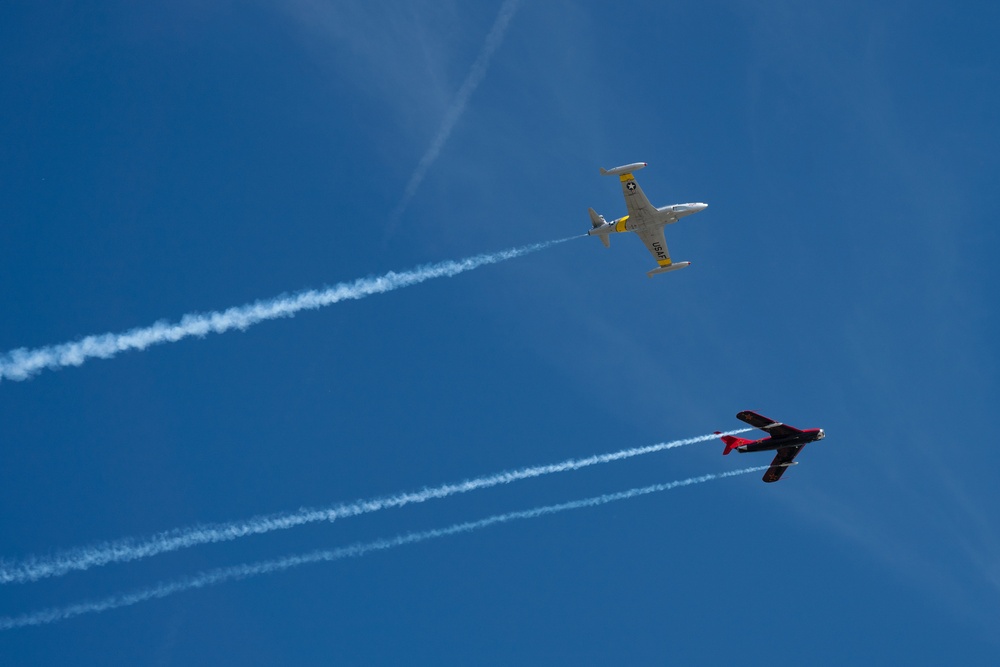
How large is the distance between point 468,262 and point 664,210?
58.3ft

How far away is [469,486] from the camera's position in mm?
72000

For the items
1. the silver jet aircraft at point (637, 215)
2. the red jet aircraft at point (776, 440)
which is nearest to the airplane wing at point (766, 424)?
the red jet aircraft at point (776, 440)

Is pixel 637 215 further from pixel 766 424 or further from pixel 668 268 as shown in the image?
pixel 766 424

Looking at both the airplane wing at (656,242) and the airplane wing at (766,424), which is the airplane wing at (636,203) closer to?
the airplane wing at (656,242)

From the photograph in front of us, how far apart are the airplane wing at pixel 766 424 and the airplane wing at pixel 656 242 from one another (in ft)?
69.9

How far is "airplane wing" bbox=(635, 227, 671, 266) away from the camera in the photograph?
91.4 meters

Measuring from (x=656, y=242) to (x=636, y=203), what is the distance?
610cm

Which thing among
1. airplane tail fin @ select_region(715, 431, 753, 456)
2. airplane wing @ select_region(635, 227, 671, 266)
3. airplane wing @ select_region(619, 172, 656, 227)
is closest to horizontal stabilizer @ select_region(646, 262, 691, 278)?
airplane wing @ select_region(635, 227, 671, 266)

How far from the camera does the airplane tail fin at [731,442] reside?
79.8 m

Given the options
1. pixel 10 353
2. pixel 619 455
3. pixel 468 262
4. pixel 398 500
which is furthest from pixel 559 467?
pixel 10 353

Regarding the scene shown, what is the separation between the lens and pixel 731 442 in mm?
80250

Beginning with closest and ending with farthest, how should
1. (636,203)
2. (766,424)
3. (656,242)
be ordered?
1. (766,424)
2. (636,203)
3. (656,242)

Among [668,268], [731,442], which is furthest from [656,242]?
[731,442]

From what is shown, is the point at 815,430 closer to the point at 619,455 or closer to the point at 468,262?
the point at 619,455
